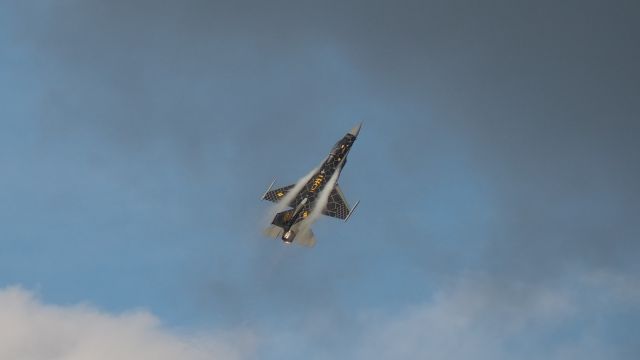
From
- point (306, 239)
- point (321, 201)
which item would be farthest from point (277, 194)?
point (306, 239)

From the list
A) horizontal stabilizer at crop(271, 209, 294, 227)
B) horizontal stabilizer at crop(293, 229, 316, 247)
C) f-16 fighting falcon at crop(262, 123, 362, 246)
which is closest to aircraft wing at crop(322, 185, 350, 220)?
f-16 fighting falcon at crop(262, 123, 362, 246)

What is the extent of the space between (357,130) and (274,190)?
3055 cm

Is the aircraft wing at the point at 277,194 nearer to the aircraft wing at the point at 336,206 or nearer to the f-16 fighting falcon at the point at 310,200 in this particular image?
the f-16 fighting falcon at the point at 310,200

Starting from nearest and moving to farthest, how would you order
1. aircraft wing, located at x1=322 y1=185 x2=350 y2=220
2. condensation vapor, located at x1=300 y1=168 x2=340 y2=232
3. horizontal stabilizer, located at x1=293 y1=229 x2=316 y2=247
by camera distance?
horizontal stabilizer, located at x1=293 y1=229 x2=316 y2=247 → condensation vapor, located at x1=300 y1=168 x2=340 y2=232 → aircraft wing, located at x1=322 y1=185 x2=350 y2=220

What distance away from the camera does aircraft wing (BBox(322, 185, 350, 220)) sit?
158 meters

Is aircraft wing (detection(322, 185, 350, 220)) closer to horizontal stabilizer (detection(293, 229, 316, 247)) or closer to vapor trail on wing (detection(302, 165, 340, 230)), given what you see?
vapor trail on wing (detection(302, 165, 340, 230))

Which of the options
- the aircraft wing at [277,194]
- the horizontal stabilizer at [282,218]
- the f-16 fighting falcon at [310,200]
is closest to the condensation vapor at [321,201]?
the f-16 fighting falcon at [310,200]

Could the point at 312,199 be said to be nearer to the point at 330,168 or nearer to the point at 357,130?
the point at 330,168

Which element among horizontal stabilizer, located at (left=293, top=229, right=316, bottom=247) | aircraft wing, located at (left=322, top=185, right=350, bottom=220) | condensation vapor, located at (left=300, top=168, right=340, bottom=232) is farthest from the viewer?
aircraft wing, located at (left=322, top=185, right=350, bottom=220)

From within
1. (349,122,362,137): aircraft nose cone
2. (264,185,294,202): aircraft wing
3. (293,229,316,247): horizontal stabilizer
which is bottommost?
(293,229,316,247): horizontal stabilizer

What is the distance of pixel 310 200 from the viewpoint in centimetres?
15500

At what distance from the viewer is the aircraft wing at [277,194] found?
156125 mm

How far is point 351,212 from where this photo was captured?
505ft

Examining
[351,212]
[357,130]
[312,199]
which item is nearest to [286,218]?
[312,199]
